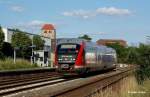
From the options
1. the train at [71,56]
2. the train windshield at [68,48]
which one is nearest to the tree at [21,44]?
the train at [71,56]

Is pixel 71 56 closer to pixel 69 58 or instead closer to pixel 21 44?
Answer: pixel 69 58

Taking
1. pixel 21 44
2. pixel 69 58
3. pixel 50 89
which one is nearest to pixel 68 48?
pixel 69 58

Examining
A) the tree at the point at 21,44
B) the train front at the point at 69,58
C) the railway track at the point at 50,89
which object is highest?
the tree at the point at 21,44

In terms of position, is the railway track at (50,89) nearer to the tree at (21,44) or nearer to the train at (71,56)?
the train at (71,56)

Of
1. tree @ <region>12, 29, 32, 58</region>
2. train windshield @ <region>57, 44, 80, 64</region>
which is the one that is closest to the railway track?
train windshield @ <region>57, 44, 80, 64</region>

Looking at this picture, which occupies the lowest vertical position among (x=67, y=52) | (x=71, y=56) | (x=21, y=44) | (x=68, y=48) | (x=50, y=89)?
(x=50, y=89)

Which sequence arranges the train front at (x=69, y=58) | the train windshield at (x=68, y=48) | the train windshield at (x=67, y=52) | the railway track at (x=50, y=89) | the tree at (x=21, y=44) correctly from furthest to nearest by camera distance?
the tree at (x=21, y=44), the train windshield at (x=68, y=48), the train windshield at (x=67, y=52), the train front at (x=69, y=58), the railway track at (x=50, y=89)

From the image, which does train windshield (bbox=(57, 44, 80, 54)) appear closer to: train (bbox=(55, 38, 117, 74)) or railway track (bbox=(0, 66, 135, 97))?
train (bbox=(55, 38, 117, 74))

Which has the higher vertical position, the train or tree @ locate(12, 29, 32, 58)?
tree @ locate(12, 29, 32, 58)

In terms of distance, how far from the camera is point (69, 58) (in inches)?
1364

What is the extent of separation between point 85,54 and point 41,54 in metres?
49.4

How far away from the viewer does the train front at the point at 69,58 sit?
3438 centimetres

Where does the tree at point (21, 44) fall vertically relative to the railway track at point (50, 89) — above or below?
above

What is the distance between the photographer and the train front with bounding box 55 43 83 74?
113 ft
